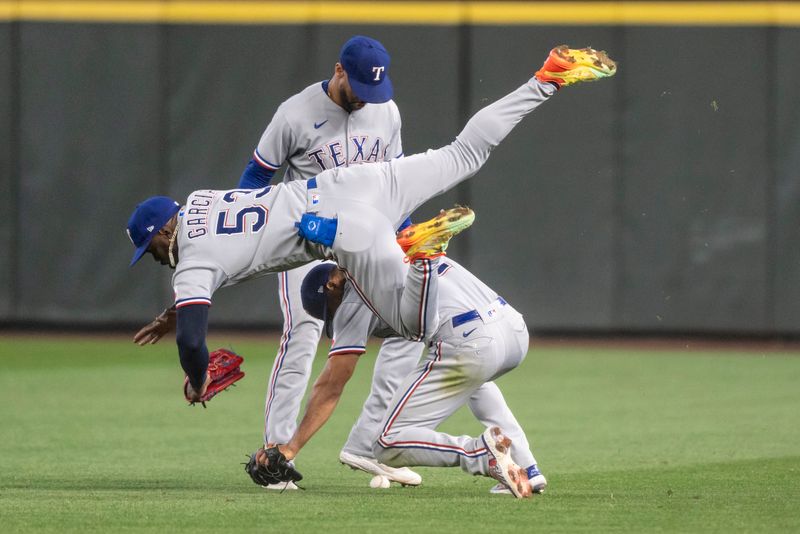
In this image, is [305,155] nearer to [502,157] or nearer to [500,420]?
[500,420]

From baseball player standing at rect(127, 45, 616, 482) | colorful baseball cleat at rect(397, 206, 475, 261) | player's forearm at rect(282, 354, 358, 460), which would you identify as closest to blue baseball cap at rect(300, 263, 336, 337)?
player's forearm at rect(282, 354, 358, 460)

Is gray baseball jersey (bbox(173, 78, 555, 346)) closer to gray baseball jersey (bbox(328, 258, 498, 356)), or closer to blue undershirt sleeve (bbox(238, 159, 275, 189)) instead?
gray baseball jersey (bbox(328, 258, 498, 356))

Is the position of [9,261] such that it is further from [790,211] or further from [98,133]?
[790,211]

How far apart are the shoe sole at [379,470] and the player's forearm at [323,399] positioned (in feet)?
1.02

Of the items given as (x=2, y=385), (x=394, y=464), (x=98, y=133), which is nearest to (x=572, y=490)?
(x=394, y=464)

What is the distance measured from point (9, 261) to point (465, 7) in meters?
5.59

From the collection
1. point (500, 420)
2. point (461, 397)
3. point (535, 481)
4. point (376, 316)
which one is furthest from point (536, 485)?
point (376, 316)

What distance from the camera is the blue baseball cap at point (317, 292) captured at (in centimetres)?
684

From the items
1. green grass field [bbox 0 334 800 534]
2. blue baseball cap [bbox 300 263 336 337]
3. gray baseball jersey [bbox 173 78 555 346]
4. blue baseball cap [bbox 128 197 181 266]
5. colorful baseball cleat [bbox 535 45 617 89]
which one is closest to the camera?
green grass field [bbox 0 334 800 534]

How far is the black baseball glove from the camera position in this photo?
667 cm

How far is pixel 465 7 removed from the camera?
1523 centimetres

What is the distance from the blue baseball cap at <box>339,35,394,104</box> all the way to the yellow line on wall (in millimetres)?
8320

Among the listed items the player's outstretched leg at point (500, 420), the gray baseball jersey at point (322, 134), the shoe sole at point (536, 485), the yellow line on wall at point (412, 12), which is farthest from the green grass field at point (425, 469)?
the yellow line on wall at point (412, 12)

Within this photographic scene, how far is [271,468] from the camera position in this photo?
22.0 ft
